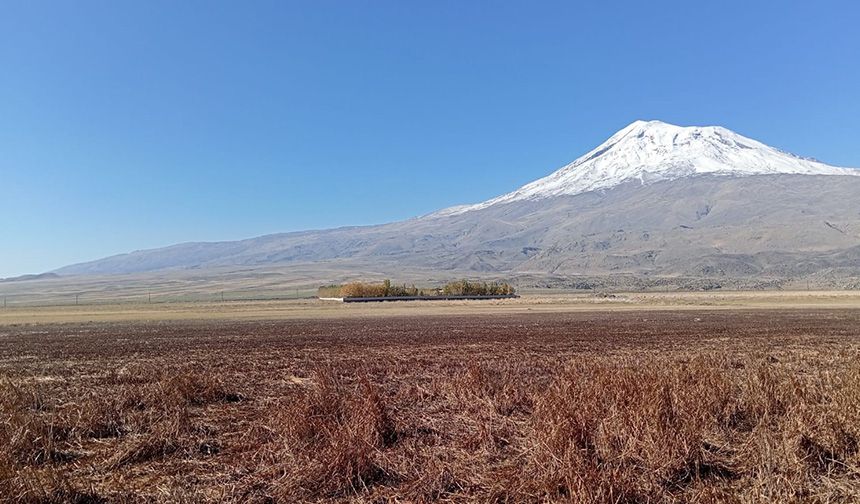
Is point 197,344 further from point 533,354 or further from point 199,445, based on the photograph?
point 199,445

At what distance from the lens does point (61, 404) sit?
11703mm

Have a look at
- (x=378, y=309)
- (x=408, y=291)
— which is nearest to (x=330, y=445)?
(x=378, y=309)

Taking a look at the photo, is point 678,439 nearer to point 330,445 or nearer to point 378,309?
point 330,445

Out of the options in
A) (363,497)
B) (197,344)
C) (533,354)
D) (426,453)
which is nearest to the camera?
(363,497)

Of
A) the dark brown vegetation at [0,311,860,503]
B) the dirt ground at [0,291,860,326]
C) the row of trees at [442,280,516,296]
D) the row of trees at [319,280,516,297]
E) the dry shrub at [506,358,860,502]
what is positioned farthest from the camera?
the row of trees at [442,280,516,296]

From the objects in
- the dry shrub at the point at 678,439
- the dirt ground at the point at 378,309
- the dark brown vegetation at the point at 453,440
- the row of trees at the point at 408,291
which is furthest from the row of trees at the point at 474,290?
the dry shrub at the point at 678,439

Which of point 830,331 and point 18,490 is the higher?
point 18,490

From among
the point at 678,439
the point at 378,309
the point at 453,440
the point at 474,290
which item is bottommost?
the point at 378,309

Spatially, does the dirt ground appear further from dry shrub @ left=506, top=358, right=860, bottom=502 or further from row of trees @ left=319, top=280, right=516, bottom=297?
dry shrub @ left=506, top=358, right=860, bottom=502

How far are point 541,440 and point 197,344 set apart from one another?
24.2 metres

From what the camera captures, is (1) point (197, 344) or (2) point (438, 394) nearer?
(2) point (438, 394)

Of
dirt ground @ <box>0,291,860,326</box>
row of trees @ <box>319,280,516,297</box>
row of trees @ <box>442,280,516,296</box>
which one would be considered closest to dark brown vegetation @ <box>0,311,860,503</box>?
dirt ground @ <box>0,291,860,326</box>

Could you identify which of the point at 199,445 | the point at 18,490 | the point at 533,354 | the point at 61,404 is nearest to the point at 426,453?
the point at 199,445

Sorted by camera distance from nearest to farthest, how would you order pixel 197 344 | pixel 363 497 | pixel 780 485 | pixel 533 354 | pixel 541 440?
pixel 780 485
pixel 363 497
pixel 541 440
pixel 533 354
pixel 197 344
